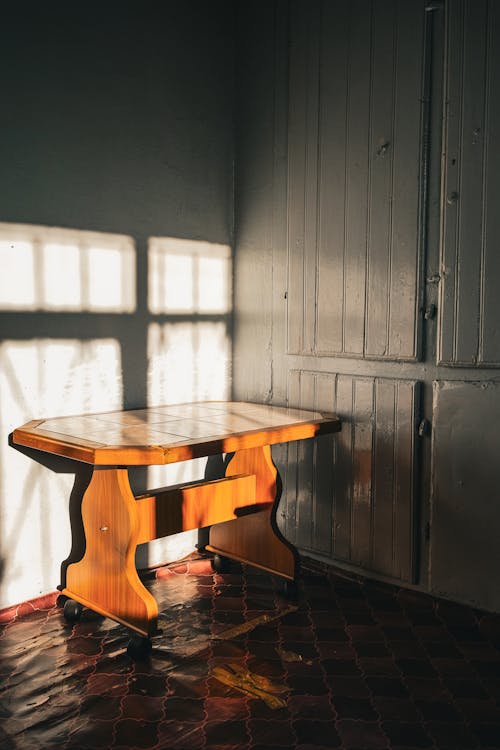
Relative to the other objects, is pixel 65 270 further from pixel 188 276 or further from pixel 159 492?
pixel 159 492

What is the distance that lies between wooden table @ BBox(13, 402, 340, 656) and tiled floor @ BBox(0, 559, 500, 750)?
0.18 m

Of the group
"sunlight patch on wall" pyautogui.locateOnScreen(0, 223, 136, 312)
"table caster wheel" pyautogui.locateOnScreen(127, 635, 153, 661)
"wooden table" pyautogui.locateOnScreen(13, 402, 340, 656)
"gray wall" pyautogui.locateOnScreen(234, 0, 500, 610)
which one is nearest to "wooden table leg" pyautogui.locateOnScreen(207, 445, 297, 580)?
"wooden table" pyautogui.locateOnScreen(13, 402, 340, 656)

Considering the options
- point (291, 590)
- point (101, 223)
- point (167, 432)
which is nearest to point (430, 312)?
point (167, 432)

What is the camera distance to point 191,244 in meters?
4.12

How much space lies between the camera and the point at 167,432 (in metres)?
3.15

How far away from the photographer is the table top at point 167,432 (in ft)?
9.21

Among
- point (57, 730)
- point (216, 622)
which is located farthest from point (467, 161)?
point (57, 730)

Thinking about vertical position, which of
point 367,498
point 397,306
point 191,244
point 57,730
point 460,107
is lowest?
point 57,730

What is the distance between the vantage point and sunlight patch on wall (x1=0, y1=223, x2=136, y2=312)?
332cm

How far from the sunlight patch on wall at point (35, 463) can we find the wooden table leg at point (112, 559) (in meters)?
0.25

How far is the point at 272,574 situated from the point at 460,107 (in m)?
2.39

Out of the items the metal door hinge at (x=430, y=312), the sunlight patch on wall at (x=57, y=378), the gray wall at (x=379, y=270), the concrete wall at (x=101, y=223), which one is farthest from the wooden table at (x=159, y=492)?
the metal door hinge at (x=430, y=312)

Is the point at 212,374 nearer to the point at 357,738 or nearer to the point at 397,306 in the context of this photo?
the point at 397,306

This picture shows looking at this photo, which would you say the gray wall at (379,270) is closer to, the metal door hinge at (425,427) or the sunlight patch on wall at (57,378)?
the metal door hinge at (425,427)
